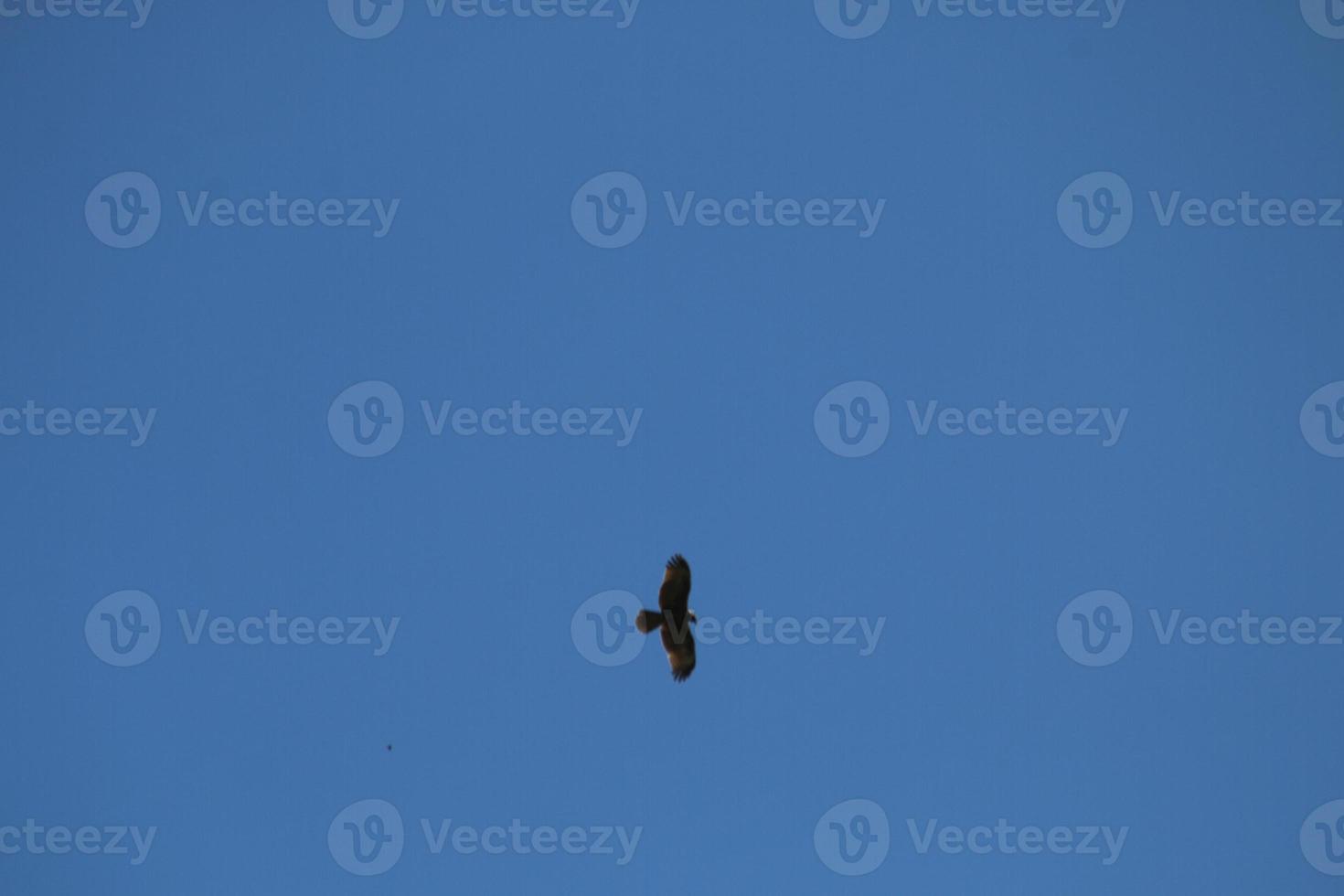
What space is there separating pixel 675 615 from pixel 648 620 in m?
0.05

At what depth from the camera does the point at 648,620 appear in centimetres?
234

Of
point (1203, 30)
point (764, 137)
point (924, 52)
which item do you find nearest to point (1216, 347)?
point (1203, 30)

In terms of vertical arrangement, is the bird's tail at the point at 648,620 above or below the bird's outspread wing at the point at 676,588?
below

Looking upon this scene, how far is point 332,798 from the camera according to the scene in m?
2.59

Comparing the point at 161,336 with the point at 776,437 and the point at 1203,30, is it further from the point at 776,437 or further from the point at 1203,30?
the point at 1203,30

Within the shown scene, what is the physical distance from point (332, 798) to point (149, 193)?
4.39 ft

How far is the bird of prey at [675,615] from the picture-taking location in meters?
2.34

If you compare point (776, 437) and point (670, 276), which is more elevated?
point (670, 276)

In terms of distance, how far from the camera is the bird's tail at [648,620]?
232 centimetres

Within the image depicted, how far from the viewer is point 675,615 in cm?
236

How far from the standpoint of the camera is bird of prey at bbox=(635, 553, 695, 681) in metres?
2.34

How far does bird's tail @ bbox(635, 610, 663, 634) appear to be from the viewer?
232cm

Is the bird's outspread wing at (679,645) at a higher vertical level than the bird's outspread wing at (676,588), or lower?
lower

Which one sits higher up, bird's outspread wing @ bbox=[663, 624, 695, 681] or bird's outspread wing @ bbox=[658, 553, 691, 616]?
bird's outspread wing @ bbox=[658, 553, 691, 616]
